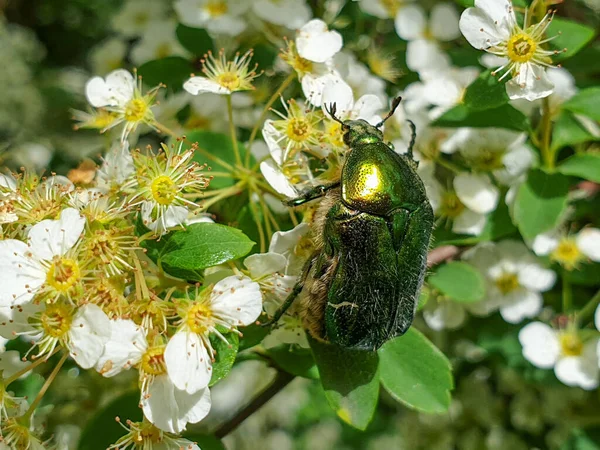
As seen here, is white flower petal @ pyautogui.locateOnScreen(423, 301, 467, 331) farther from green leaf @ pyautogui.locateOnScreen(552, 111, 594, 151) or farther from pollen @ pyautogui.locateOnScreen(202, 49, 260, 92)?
pollen @ pyautogui.locateOnScreen(202, 49, 260, 92)

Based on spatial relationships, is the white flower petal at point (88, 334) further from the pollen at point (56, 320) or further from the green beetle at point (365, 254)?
the green beetle at point (365, 254)

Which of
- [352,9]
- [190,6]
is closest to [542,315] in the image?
[352,9]

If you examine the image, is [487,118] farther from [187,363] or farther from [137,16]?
[137,16]

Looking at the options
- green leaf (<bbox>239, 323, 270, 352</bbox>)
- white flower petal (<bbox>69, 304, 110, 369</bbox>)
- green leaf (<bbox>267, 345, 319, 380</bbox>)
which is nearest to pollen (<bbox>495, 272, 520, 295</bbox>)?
green leaf (<bbox>267, 345, 319, 380</bbox>)

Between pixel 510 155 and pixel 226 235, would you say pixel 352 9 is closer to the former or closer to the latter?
pixel 510 155

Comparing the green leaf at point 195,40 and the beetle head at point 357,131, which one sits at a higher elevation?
the beetle head at point 357,131

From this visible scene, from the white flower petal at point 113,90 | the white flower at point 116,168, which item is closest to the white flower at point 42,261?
the white flower at point 116,168
